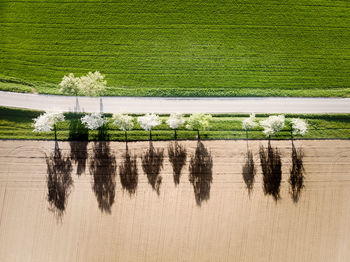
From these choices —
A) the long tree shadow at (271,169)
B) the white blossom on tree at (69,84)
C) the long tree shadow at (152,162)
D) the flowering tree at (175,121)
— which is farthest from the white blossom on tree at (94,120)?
the long tree shadow at (271,169)

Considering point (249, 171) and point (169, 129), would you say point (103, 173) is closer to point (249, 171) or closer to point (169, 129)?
point (169, 129)

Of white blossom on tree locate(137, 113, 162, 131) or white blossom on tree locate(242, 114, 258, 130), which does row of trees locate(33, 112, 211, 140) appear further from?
white blossom on tree locate(242, 114, 258, 130)

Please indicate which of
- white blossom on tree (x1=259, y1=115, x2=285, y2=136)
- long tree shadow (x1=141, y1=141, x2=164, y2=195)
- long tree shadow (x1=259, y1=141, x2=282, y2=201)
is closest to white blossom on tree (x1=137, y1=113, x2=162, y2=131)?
long tree shadow (x1=141, y1=141, x2=164, y2=195)

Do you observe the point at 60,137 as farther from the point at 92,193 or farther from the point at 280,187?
the point at 280,187

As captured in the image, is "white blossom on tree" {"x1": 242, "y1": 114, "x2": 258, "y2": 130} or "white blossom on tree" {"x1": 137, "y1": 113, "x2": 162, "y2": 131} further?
"white blossom on tree" {"x1": 242, "y1": 114, "x2": 258, "y2": 130}

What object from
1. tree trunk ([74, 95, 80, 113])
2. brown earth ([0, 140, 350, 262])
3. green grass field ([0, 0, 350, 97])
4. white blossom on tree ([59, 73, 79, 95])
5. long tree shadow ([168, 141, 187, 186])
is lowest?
brown earth ([0, 140, 350, 262])

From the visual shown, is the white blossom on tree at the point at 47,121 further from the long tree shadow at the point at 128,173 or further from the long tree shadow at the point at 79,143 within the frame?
the long tree shadow at the point at 128,173
